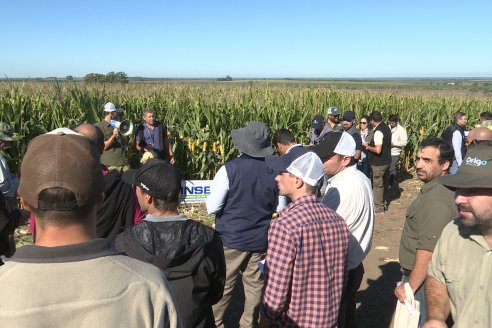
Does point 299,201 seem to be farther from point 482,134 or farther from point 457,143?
point 457,143

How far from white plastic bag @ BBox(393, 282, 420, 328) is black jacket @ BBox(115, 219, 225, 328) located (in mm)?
1392

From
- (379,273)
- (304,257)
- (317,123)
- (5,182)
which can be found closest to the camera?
(304,257)

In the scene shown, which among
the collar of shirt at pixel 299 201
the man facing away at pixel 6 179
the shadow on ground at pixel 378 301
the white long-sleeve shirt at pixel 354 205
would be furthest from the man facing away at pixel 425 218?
the man facing away at pixel 6 179

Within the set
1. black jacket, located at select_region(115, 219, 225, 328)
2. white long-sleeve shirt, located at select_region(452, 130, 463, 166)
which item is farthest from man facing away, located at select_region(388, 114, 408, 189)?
black jacket, located at select_region(115, 219, 225, 328)

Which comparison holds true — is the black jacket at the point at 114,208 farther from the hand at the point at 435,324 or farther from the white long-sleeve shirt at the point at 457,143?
the white long-sleeve shirt at the point at 457,143

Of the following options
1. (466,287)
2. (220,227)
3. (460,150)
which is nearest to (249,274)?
(220,227)

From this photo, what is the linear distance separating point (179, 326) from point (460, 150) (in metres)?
8.68

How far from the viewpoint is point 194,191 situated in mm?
8797

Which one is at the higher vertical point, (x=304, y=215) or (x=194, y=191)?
(x=304, y=215)

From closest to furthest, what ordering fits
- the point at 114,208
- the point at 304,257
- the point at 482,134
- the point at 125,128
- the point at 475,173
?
the point at 475,173 < the point at 304,257 < the point at 114,208 < the point at 482,134 < the point at 125,128

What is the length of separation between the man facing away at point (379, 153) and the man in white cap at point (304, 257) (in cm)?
646


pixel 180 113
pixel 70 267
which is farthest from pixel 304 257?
pixel 180 113

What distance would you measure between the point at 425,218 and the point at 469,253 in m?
0.69

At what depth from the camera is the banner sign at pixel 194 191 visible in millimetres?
8703
